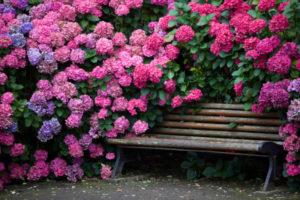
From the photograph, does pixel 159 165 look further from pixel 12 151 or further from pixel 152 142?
pixel 12 151

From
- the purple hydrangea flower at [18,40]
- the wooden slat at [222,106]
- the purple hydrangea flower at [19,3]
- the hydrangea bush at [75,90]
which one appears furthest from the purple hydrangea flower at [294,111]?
the purple hydrangea flower at [19,3]

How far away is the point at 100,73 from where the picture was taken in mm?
5957

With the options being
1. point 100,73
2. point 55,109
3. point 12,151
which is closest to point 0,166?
point 12,151

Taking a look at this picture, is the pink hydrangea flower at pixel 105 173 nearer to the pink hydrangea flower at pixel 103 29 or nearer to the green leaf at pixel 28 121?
the green leaf at pixel 28 121

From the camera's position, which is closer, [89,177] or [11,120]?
[11,120]

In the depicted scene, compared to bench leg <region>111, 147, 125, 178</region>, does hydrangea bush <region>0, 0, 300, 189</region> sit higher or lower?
higher

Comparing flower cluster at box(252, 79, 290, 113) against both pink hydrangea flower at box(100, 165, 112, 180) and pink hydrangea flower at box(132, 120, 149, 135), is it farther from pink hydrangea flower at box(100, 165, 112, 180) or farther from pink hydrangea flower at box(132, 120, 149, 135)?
pink hydrangea flower at box(100, 165, 112, 180)

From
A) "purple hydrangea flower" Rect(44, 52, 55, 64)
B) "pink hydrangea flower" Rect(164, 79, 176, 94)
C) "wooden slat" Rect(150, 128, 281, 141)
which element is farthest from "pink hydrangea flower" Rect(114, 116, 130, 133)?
"purple hydrangea flower" Rect(44, 52, 55, 64)

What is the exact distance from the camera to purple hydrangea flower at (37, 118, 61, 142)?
5.82 metres

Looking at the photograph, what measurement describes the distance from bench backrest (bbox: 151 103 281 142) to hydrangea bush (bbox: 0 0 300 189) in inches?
4.6

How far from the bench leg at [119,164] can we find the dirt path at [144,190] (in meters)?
0.14

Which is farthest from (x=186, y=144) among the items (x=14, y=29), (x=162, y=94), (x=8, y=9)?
(x=8, y=9)

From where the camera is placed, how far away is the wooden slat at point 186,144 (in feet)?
17.5

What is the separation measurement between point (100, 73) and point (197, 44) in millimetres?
900
